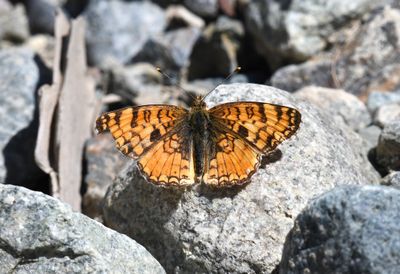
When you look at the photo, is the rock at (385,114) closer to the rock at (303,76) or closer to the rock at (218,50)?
the rock at (303,76)

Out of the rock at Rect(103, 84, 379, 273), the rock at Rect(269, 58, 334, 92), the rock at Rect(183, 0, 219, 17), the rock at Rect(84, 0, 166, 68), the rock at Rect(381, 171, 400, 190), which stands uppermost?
the rock at Rect(183, 0, 219, 17)

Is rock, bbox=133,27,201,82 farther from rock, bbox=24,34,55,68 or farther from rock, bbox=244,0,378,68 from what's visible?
rock, bbox=24,34,55,68

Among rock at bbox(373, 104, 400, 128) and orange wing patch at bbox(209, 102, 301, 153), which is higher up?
rock at bbox(373, 104, 400, 128)

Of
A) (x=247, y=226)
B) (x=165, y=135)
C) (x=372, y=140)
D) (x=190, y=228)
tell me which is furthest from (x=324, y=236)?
(x=372, y=140)

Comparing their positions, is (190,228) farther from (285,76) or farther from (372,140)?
(285,76)

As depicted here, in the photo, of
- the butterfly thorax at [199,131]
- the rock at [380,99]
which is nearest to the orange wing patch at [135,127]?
the butterfly thorax at [199,131]

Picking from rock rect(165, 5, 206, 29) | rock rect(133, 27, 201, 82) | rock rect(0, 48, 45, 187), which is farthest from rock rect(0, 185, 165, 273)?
rock rect(165, 5, 206, 29)

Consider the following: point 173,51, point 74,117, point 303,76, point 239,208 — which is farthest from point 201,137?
point 173,51
